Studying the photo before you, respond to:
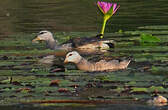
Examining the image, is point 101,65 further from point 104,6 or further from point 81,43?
point 81,43

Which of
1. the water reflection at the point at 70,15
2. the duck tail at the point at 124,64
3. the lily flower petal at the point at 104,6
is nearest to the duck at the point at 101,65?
the duck tail at the point at 124,64

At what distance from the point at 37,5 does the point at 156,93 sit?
15735mm

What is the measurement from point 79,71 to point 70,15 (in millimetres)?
9810

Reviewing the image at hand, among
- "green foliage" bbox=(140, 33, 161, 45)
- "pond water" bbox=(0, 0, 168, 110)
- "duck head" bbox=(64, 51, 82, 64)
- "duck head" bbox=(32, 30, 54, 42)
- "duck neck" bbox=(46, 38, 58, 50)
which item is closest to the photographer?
"pond water" bbox=(0, 0, 168, 110)

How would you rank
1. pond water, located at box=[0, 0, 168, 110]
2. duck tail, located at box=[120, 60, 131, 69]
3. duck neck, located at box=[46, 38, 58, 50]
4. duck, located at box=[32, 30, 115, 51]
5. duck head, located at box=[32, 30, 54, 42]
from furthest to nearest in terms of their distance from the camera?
duck head, located at box=[32, 30, 54, 42] < duck neck, located at box=[46, 38, 58, 50] < duck, located at box=[32, 30, 115, 51] < duck tail, located at box=[120, 60, 131, 69] < pond water, located at box=[0, 0, 168, 110]

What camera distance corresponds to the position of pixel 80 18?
19.8 metres

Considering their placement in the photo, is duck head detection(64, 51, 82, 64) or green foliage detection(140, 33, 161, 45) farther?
green foliage detection(140, 33, 161, 45)

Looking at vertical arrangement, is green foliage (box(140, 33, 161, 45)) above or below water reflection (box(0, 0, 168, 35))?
below

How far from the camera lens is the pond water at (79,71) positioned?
913cm

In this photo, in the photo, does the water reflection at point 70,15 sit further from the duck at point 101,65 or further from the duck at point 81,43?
the duck at point 101,65

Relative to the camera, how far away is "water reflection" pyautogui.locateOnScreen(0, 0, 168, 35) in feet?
58.0

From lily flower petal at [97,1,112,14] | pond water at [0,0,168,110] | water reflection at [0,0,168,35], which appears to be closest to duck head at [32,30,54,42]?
pond water at [0,0,168,110]

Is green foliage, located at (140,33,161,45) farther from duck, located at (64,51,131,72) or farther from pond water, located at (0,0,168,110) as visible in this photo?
duck, located at (64,51,131,72)

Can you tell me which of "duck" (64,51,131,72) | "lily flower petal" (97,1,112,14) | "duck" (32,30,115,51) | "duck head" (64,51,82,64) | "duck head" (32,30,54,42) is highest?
"lily flower petal" (97,1,112,14)
